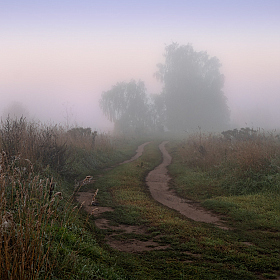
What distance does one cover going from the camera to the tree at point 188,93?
5016cm

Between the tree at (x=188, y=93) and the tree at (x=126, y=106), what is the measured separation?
481cm

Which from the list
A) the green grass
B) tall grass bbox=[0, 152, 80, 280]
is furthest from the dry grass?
tall grass bbox=[0, 152, 80, 280]

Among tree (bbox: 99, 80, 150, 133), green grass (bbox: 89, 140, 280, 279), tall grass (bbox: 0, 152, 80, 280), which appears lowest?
green grass (bbox: 89, 140, 280, 279)

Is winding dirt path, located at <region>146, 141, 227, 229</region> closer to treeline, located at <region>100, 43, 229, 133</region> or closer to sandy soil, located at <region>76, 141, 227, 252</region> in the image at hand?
sandy soil, located at <region>76, 141, 227, 252</region>

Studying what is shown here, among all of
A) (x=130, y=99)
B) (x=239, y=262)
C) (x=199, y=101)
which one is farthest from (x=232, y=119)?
(x=239, y=262)

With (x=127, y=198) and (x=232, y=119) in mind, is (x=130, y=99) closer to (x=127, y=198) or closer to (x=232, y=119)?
(x=232, y=119)

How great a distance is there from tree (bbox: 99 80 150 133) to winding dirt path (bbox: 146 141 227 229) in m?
37.4

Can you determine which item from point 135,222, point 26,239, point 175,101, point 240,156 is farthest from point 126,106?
point 26,239

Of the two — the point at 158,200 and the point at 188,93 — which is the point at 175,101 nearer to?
the point at 188,93

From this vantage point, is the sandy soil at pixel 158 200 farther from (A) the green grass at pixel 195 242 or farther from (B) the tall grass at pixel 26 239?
(B) the tall grass at pixel 26 239

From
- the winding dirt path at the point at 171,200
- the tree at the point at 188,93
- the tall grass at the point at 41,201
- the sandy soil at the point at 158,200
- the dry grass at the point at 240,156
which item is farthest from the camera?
the tree at the point at 188,93

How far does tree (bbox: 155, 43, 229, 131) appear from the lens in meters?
50.2

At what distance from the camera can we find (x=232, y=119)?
2457 inches

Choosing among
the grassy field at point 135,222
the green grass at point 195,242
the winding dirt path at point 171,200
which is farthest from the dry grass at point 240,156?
the winding dirt path at point 171,200
